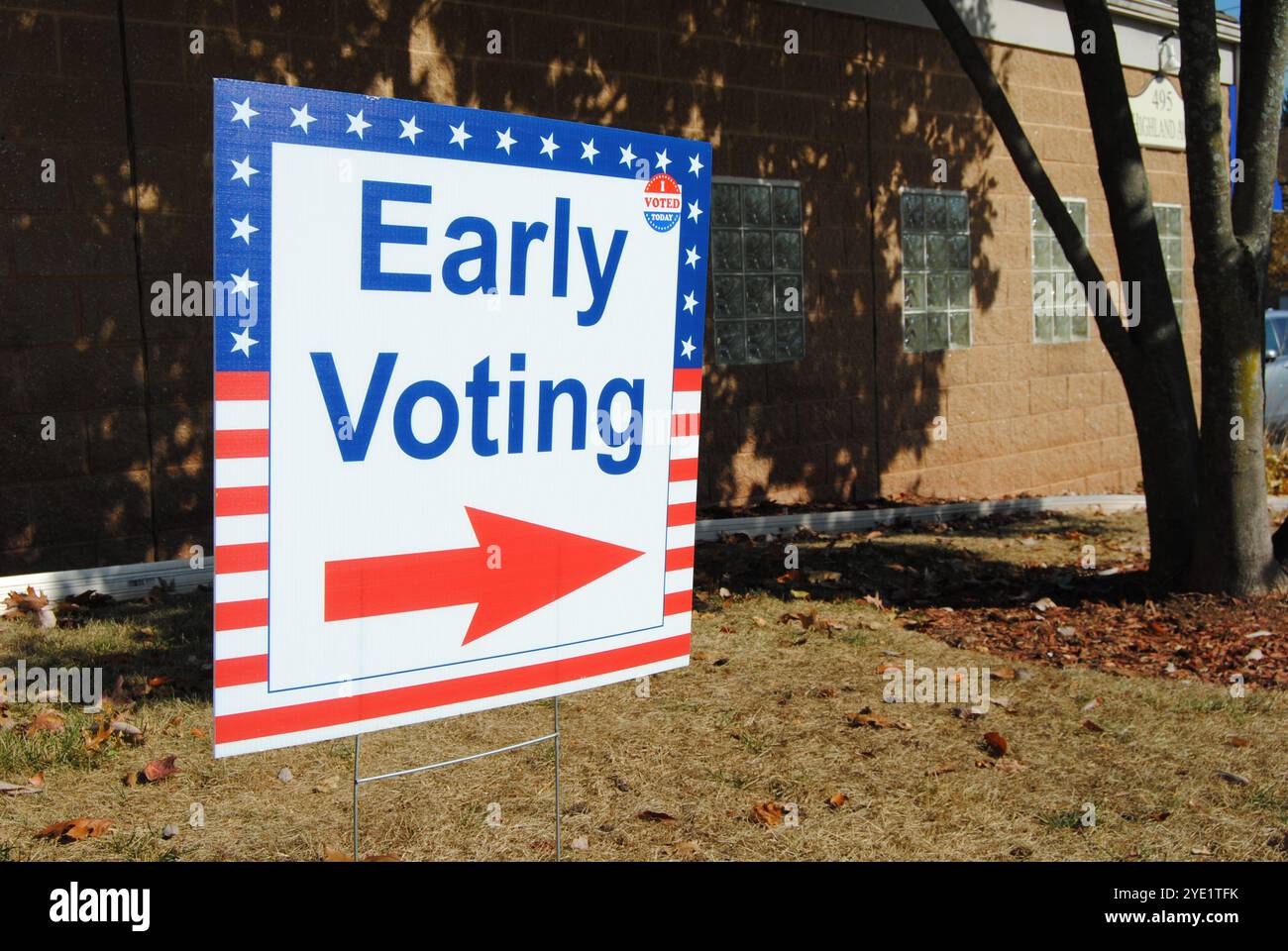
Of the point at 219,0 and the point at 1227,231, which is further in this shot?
the point at 219,0

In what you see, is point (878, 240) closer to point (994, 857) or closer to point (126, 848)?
point (994, 857)

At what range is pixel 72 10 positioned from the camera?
7.45 m

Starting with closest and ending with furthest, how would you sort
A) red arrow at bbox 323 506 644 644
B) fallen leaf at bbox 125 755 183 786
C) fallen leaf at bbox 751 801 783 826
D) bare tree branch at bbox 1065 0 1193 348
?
red arrow at bbox 323 506 644 644, fallen leaf at bbox 751 801 783 826, fallen leaf at bbox 125 755 183 786, bare tree branch at bbox 1065 0 1193 348

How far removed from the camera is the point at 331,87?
27.5 feet

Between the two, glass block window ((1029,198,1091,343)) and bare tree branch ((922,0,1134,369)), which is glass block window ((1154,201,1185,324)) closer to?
glass block window ((1029,198,1091,343))

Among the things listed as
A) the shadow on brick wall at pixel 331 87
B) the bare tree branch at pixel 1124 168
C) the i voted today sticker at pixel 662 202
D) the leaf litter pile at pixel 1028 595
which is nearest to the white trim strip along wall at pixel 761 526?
the leaf litter pile at pixel 1028 595

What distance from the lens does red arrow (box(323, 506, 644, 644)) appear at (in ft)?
11.2

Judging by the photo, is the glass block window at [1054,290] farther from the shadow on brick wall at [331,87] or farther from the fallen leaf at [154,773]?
the fallen leaf at [154,773]

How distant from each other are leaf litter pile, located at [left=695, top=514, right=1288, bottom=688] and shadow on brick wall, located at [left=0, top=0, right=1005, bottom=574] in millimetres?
2022

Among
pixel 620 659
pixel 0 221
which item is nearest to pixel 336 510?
pixel 620 659

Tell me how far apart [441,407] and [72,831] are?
2.01m

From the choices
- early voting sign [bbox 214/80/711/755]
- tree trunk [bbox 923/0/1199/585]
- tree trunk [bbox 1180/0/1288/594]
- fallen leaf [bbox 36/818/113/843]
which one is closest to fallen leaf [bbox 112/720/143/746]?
fallen leaf [bbox 36/818/113/843]

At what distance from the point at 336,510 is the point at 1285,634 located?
5.39m

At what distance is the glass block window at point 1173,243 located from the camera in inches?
621
